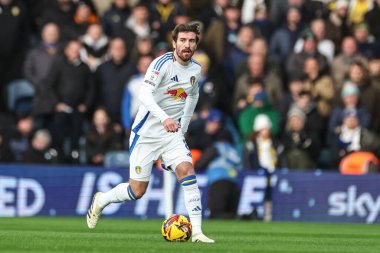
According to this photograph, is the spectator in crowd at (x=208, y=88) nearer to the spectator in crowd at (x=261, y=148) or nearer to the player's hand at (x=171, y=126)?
the spectator in crowd at (x=261, y=148)

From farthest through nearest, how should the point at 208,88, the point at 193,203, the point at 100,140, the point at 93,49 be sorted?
the point at 93,49 → the point at 208,88 → the point at 100,140 → the point at 193,203

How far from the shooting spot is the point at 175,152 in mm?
13617

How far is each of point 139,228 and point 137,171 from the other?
130 inches

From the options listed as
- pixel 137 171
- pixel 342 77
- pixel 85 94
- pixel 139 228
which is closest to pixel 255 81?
pixel 342 77

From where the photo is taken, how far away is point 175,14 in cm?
2405

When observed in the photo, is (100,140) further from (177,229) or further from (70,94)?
(177,229)

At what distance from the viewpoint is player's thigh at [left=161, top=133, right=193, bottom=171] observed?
13516mm

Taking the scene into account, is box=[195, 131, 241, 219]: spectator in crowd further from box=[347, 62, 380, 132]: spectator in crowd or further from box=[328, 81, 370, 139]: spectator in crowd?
box=[347, 62, 380, 132]: spectator in crowd

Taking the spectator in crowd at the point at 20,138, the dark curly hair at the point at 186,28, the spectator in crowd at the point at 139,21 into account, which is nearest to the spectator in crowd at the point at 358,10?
the spectator in crowd at the point at 139,21

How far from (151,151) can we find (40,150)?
8105 mm

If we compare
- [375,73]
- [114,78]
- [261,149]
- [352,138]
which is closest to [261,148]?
[261,149]

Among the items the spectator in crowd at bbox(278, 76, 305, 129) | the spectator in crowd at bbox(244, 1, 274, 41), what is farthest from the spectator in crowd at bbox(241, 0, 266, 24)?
the spectator in crowd at bbox(278, 76, 305, 129)

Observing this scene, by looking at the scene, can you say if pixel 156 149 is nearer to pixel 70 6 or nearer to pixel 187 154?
pixel 187 154

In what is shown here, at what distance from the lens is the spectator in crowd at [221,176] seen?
2094 centimetres
